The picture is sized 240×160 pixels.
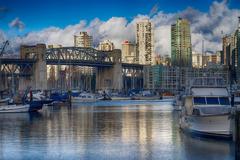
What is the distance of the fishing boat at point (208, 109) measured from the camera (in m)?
36.9

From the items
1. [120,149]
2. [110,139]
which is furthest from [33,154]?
[110,139]

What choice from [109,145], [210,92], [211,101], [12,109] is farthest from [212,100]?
[12,109]

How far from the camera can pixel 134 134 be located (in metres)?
43.8

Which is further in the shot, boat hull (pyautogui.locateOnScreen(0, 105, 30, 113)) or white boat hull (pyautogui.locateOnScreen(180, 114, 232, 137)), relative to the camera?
boat hull (pyautogui.locateOnScreen(0, 105, 30, 113))

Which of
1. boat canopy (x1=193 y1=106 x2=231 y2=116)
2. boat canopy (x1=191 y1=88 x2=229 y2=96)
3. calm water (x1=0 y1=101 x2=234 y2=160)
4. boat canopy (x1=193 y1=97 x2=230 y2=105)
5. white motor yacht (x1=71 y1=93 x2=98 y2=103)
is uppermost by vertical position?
boat canopy (x1=191 y1=88 x2=229 y2=96)

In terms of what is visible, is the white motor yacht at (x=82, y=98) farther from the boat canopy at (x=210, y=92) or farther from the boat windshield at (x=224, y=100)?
the boat windshield at (x=224, y=100)

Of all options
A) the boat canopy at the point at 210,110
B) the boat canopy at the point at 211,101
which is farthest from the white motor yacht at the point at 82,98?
the boat canopy at the point at 210,110

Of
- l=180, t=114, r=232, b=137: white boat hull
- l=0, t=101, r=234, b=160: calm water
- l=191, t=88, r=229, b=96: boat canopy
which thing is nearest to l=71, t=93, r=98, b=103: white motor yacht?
l=0, t=101, r=234, b=160: calm water

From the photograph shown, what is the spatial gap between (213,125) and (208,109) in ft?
6.69

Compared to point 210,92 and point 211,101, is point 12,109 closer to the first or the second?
point 210,92

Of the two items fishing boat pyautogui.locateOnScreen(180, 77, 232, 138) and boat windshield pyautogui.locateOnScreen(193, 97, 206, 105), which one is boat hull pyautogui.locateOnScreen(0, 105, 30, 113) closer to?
fishing boat pyautogui.locateOnScreen(180, 77, 232, 138)

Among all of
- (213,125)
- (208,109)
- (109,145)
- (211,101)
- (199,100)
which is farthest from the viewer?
(199,100)

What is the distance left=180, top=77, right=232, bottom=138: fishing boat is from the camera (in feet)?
121

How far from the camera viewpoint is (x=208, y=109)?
39156 mm
